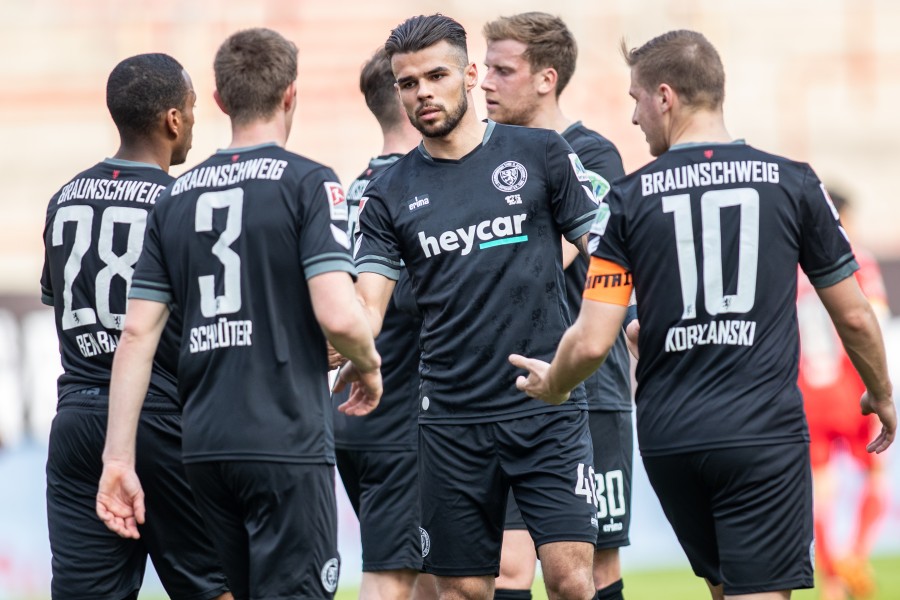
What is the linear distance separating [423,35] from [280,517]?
1.97 meters

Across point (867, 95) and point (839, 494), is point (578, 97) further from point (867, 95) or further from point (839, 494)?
point (839, 494)

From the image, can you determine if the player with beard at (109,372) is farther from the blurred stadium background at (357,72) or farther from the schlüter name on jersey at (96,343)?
the blurred stadium background at (357,72)

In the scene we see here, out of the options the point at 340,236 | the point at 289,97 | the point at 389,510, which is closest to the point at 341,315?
the point at 340,236

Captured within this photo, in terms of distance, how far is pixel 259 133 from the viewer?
14.9 ft

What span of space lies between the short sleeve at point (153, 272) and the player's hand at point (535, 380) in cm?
124

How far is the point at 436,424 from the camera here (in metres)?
5.12

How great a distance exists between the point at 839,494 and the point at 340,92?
7880 mm

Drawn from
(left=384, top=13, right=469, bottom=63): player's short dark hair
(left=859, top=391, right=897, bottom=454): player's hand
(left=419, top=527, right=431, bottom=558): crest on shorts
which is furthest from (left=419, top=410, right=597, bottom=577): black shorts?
(left=384, top=13, right=469, bottom=63): player's short dark hair

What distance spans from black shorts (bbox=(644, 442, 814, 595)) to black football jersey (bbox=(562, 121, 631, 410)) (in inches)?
57.2

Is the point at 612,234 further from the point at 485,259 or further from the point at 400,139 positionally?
the point at 400,139

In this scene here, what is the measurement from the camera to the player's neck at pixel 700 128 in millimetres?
4551

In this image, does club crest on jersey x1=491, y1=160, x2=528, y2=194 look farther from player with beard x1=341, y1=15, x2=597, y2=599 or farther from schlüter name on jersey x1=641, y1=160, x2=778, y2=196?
schlüter name on jersey x1=641, y1=160, x2=778, y2=196

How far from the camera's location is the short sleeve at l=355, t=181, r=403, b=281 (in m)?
5.19

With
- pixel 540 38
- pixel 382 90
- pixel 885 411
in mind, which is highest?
pixel 540 38
